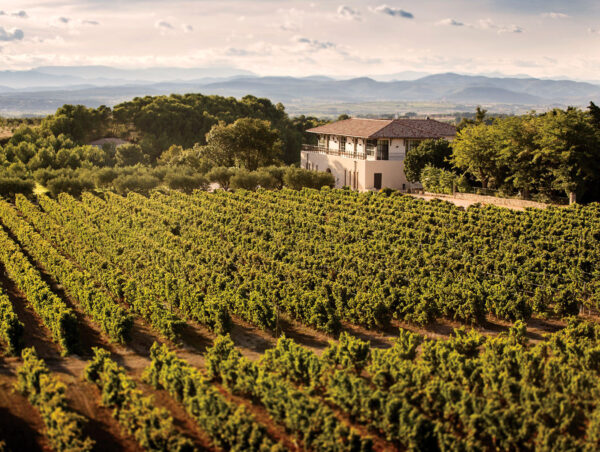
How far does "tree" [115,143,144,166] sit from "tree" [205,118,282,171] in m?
15.2

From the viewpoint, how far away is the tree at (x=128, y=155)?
7762 centimetres

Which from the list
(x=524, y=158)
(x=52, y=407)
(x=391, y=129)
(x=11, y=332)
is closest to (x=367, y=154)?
(x=391, y=129)

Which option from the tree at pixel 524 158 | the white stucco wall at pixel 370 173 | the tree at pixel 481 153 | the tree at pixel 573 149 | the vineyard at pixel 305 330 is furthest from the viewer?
the white stucco wall at pixel 370 173

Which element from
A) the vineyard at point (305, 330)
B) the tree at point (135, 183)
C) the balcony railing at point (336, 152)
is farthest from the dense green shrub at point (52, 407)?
the balcony railing at point (336, 152)

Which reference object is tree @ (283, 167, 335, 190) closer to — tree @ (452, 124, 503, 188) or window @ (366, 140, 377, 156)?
window @ (366, 140, 377, 156)

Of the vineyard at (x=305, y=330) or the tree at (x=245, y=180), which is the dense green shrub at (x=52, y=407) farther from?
the tree at (x=245, y=180)

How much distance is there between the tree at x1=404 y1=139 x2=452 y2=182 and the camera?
5703 centimetres

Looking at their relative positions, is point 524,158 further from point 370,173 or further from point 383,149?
point 383,149

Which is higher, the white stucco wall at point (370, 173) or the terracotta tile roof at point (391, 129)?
the terracotta tile roof at point (391, 129)

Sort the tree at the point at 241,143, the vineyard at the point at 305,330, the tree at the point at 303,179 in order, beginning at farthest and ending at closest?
the tree at the point at 241,143, the tree at the point at 303,179, the vineyard at the point at 305,330

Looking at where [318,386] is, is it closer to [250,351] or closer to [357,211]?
[250,351]

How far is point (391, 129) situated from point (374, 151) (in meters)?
3.14

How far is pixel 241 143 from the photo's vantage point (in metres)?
68.4

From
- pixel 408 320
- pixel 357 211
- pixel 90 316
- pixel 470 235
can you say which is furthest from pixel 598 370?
pixel 357 211
